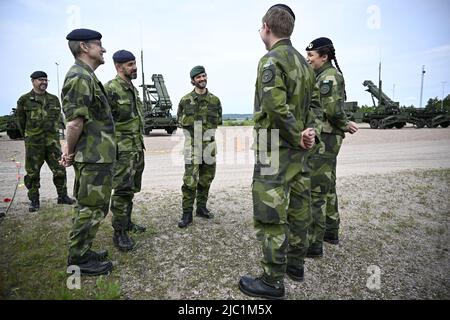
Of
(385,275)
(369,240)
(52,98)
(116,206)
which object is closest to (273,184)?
(385,275)

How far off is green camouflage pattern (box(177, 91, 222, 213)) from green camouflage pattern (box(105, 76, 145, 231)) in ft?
2.61

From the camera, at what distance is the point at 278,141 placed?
2428mm

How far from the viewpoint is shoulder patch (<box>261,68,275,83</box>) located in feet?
7.41

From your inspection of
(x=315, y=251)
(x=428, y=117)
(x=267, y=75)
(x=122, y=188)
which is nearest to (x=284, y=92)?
(x=267, y=75)

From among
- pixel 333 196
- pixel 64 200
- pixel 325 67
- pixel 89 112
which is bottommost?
pixel 64 200

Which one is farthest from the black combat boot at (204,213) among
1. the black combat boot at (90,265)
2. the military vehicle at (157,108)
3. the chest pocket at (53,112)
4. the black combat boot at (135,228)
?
the military vehicle at (157,108)

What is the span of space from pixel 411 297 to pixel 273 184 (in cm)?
171

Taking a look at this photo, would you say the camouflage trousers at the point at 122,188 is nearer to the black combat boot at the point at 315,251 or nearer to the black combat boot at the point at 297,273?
the black combat boot at the point at 297,273

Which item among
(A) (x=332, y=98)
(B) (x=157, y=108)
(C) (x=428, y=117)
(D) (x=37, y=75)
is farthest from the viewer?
(C) (x=428, y=117)

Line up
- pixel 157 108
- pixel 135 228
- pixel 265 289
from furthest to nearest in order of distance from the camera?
1. pixel 157 108
2. pixel 135 228
3. pixel 265 289

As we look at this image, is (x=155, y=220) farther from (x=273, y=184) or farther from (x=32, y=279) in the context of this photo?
(x=273, y=184)

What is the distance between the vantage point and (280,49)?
2373 mm

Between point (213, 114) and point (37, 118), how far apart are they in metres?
2.84

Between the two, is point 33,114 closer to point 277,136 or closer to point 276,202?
point 277,136
